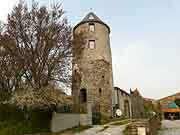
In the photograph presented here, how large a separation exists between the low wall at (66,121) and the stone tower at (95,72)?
4.10 m

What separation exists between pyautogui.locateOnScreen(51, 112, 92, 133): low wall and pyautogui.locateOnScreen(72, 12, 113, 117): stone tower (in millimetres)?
4105

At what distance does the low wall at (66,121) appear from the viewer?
18.0 metres

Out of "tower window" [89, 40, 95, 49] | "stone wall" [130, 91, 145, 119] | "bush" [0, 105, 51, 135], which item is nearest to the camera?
"bush" [0, 105, 51, 135]

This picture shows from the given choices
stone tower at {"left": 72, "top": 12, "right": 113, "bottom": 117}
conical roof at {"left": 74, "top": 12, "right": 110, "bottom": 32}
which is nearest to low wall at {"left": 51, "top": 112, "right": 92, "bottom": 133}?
stone tower at {"left": 72, "top": 12, "right": 113, "bottom": 117}

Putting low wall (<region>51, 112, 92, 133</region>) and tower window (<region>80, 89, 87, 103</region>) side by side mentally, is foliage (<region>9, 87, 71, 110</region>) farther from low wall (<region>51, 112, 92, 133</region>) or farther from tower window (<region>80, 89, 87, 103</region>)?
tower window (<region>80, 89, 87, 103</region>)

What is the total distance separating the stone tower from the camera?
26625 millimetres

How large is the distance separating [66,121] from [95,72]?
9311mm

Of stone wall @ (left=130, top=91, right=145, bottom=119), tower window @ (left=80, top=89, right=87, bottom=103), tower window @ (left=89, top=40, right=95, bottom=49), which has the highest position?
tower window @ (left=89, top=40, right=95, bottom=49)

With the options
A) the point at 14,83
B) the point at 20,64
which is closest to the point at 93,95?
the point at 14,83

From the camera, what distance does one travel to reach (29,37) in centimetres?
1805

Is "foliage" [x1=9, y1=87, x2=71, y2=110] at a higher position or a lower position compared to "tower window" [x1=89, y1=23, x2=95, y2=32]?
lower

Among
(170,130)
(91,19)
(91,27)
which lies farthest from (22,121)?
(91,19)

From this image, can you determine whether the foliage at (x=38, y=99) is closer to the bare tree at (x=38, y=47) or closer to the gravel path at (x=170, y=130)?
the bare tree at (x=38, y=47)

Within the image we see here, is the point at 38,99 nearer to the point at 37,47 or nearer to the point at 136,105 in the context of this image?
the point at 37,47
